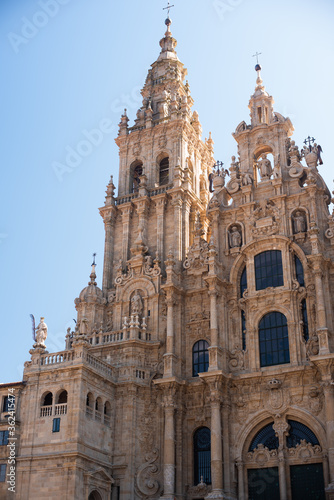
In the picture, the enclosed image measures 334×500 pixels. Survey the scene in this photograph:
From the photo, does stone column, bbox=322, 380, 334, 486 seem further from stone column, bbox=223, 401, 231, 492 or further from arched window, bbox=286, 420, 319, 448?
stone column, bbox=223, 401, 231, 492

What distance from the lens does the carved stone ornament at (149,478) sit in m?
33.8

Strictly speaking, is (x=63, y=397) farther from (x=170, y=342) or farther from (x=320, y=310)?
(x=320, y=310)

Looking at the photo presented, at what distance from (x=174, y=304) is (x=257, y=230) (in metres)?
6.49

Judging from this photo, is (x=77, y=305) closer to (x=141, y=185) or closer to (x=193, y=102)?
(x=141, y=185)

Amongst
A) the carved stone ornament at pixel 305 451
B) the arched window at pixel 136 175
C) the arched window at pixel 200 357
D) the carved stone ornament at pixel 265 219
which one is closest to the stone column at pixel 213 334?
the arched window at pixel 200 357

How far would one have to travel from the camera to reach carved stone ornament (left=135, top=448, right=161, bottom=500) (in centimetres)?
3381

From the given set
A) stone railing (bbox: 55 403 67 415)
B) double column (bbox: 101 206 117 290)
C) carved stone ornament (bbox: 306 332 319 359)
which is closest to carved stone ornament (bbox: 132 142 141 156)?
double column (bbox: 101 206 117 290)

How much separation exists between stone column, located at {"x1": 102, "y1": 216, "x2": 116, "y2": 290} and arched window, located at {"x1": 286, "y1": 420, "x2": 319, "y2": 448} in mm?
14746

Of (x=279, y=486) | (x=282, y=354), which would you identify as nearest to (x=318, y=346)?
(x=282, y=354)

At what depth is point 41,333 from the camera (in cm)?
3475

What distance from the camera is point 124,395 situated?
117ft

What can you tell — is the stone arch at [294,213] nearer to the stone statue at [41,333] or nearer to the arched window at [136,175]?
the arched window at [136,175]

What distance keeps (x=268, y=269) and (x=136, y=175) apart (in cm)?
1406

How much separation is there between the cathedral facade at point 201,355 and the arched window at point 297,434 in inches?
2.7
